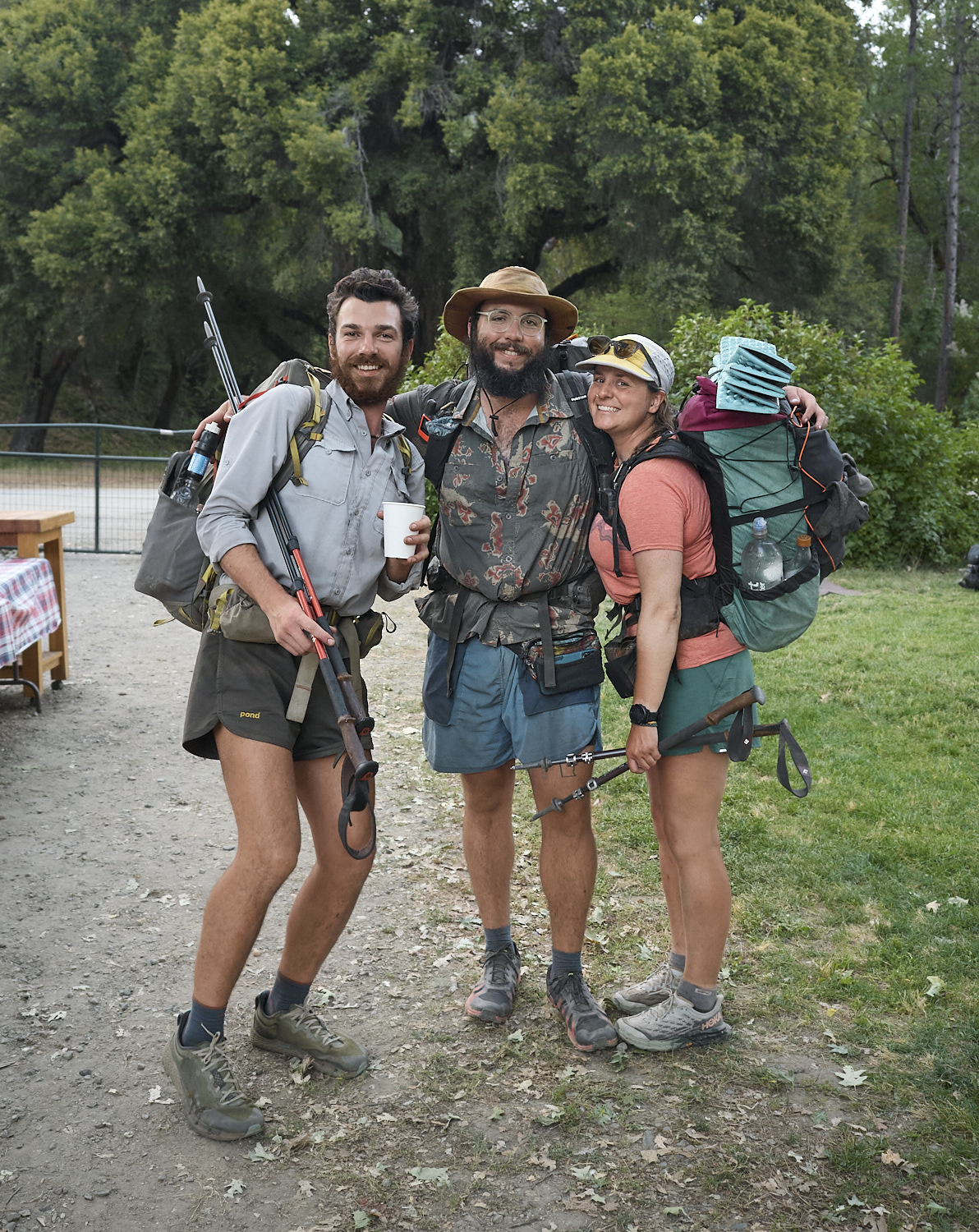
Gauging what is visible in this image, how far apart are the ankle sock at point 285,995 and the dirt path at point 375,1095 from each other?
0.17 metres

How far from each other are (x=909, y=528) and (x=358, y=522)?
10870 mm

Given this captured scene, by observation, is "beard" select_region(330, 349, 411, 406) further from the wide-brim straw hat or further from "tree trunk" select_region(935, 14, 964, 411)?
"tree trunk" select_region(935, 14, 964, 411)

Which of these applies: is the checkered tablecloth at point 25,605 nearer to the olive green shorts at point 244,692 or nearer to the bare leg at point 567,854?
the olive green shorts at point 244,692

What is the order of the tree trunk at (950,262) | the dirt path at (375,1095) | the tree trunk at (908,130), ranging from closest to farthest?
the dirt path at (375,1095), the tree trunk at (950,262), the tree trunk at (908,130)

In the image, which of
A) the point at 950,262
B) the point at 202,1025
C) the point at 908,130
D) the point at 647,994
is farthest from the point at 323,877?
the point at 908,130

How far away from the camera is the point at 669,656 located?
303 centimetres

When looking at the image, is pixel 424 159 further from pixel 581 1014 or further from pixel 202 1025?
pixel 202 1025

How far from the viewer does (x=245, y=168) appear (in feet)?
75.1

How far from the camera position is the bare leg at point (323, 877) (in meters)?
3.05

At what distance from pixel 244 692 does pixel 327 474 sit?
2.01 feet

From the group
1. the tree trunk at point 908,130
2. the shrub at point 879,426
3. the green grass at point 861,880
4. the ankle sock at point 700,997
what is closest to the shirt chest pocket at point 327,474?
the ankle sock at point 700,997

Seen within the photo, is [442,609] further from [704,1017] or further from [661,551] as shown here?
[704,1017]

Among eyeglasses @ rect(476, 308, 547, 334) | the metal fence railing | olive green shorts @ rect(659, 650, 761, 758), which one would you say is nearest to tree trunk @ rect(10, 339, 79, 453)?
the metal fence railing

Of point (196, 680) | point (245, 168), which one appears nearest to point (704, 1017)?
point (196, 680)
